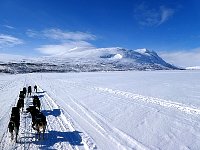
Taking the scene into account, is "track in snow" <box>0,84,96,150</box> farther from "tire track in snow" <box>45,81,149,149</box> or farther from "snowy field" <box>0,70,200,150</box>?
"tire track in snow" <box>45,81,149,149</box>

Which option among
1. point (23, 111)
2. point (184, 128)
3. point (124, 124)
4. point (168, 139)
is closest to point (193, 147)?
point (168, 139)

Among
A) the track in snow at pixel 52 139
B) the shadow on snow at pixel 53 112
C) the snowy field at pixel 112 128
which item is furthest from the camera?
the shadow on snow at pixel 53 112

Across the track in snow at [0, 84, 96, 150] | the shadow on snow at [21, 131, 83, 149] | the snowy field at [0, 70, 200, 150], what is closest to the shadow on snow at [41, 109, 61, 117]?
the snowy field at [0, 70, 200, 150]

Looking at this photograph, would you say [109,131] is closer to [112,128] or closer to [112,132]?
[112,132]

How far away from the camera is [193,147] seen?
941 cm

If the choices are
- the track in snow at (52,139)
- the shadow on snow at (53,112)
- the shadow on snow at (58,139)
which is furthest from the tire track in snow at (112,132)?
the shadow on snow at (53,112)

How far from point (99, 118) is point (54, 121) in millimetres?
2428

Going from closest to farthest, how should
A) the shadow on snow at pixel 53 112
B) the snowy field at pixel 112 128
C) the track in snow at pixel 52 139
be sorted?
the track in snow at pixel 52 139 → the snowy field at pixel 112 128 → the shadow on snow at pixel 53 112

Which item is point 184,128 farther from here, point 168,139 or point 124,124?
point 124,124

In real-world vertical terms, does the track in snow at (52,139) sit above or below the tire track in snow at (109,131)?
below

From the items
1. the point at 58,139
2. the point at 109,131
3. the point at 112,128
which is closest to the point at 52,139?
the point at 58,139

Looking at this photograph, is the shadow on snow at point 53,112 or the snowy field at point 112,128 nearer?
A: the snowy field at point 112,128

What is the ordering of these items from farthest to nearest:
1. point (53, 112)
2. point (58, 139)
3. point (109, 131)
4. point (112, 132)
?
point (53, 112) < point (109, 131) < point (112, 132) < point (58, 139)

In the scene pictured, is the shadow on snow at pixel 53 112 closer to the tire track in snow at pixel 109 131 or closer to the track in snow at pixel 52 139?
the tire track in snow at pixel 109 131
